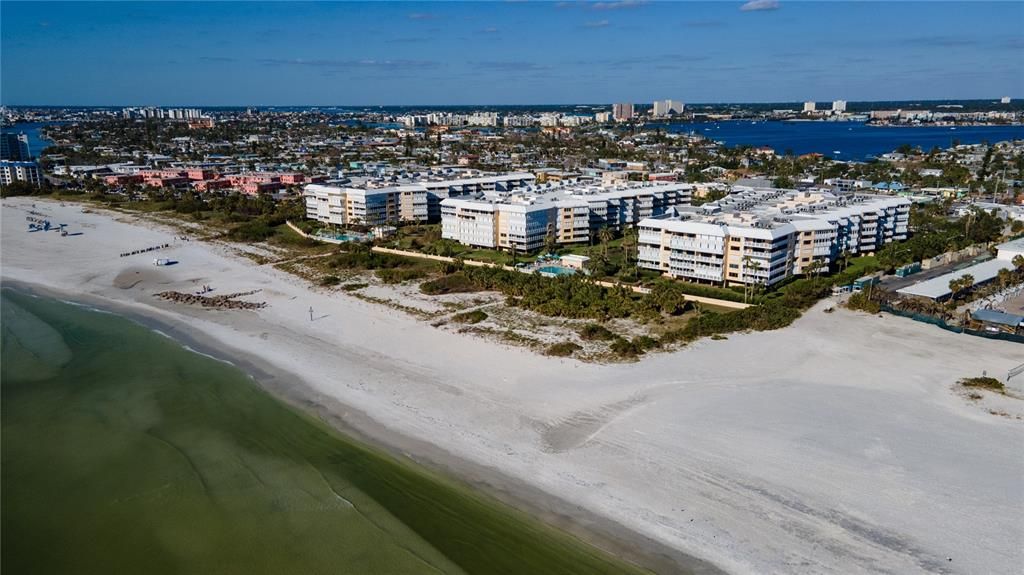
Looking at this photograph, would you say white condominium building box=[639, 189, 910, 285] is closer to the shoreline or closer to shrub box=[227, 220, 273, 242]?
the shoreline

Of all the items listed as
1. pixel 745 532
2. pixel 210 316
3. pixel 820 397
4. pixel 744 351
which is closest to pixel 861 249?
pixel 744 351

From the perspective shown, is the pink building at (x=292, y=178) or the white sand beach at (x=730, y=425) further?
the pink building at (x=292, y=178)

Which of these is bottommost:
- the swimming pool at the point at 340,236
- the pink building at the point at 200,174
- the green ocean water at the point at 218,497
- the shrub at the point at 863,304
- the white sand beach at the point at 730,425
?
the green ocean water at the point at 218,497

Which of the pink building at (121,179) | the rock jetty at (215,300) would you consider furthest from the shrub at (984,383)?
the pink building at (121,179)

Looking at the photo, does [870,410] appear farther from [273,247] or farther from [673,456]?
[273,247]

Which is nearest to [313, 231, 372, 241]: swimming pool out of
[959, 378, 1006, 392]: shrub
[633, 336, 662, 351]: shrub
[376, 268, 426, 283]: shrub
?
[376, 268, 426, 283]: shrub

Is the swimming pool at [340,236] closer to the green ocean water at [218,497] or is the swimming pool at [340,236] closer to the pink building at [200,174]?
the green ocean water at [218,497]
